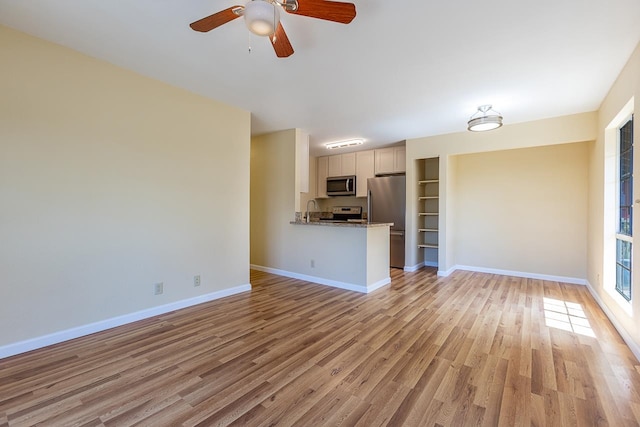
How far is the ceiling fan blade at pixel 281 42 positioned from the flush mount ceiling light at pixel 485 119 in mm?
2767

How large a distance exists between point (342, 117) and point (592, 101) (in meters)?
3.08

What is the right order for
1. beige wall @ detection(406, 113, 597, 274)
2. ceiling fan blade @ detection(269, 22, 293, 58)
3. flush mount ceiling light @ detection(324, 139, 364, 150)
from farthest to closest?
flush mount ceiling light @ detection(324, 139, 364, 150) < beige wall @ detection(406, 113, 597, 274) < ceiling fan blade @ detection(269, 22, 293, 58)

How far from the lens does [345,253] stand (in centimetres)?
427

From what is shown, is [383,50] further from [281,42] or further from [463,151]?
[463,151]

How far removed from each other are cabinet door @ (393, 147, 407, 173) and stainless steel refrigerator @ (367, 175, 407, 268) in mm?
234

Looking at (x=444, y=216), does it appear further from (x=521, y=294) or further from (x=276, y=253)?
(x=276, y=253)

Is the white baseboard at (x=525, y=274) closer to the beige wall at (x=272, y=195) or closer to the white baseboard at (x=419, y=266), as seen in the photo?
the white baseboard at (x=419, y=266)

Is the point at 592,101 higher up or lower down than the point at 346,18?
higher up

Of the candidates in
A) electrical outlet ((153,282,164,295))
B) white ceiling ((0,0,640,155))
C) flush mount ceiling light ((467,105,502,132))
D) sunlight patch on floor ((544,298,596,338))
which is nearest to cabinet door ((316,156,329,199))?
white ceiling ((0,0,640,155))

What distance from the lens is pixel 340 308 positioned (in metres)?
3.40

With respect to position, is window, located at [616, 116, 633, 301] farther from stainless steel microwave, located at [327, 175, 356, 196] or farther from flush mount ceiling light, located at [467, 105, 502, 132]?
stainless steel microwave, located at [327, 175, 356, 196]

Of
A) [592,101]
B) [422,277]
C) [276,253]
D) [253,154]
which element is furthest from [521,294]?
[253,154]

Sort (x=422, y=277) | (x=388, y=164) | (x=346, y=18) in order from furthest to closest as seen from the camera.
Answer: (x=388, y=164), (x=422, y=277), (x=346, y=18)

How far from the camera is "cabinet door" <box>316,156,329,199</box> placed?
22.8 feet
